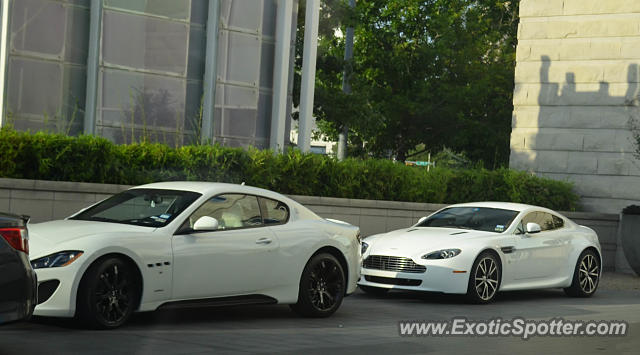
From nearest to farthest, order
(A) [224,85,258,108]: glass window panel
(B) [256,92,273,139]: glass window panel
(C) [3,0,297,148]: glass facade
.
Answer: (C) [3,0,297,148]: glass facade
(A) [224,85,258,108]: glass window panel
(B) [256,92,273,139]: glass window panel

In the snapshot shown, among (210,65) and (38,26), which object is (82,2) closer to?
(38,26)

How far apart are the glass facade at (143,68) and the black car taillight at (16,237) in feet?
37.2

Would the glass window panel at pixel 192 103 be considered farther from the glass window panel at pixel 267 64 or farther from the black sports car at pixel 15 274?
the black sports car at pixel 15 274

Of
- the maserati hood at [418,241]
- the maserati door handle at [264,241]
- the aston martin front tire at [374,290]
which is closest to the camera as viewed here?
the maserati door handle at [264,241]

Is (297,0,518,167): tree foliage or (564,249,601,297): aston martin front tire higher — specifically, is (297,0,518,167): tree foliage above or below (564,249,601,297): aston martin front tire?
above

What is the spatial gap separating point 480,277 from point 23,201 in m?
6.55

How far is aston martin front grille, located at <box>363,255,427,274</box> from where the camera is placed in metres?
14.0

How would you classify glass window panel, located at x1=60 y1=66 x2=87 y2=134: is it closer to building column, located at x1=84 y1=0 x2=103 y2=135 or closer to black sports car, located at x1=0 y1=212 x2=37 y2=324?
building column, located at x1=84 y1=0 x2=103 y2=135

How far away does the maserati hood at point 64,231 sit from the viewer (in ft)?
30.5

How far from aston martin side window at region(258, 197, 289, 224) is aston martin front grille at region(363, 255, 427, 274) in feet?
10.1

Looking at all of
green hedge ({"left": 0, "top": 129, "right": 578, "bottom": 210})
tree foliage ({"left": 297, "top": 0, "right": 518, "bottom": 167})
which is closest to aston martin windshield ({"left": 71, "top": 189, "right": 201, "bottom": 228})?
green hedge ({"left": 0, "top": 129, "right": 578, "bottom": 210})

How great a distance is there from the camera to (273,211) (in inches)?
447

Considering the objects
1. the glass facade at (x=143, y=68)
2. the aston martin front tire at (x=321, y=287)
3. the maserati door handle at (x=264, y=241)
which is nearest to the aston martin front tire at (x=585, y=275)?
the aston martin front tire at (x=321, y=287)

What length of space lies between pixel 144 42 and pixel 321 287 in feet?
38.3
